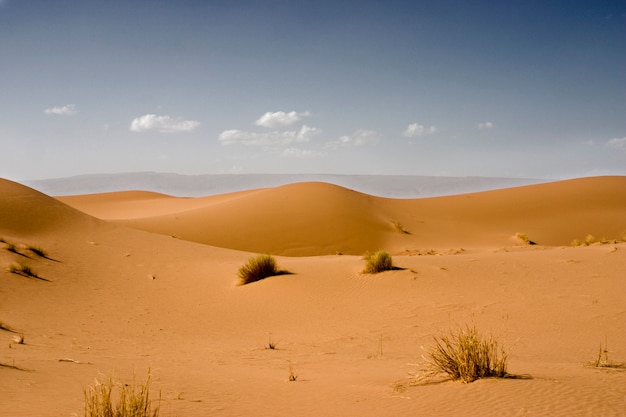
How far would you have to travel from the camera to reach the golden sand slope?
27672 millimetres

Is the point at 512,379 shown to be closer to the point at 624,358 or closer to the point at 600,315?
the point at 624,358

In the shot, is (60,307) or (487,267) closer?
(60,307)

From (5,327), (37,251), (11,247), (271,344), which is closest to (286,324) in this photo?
(271,344)

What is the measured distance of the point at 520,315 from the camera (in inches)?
384

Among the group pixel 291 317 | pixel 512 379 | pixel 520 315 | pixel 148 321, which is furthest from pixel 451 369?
pixel 148 321

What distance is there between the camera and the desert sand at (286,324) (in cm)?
472

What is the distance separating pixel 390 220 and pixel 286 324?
22.5 m

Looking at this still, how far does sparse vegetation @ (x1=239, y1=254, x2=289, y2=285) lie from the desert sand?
0.41 m

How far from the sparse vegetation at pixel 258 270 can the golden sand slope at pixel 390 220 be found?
11682 mm

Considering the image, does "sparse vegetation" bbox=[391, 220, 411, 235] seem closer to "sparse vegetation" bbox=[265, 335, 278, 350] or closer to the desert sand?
the desert sand

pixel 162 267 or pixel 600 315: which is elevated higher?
pixel 162 267

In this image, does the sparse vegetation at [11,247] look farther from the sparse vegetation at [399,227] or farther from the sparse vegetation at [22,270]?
the sparse vegetation at [399,227]

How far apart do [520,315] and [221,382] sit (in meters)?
6.61

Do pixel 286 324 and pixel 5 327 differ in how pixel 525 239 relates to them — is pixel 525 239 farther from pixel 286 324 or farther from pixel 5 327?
pixel 5 327
